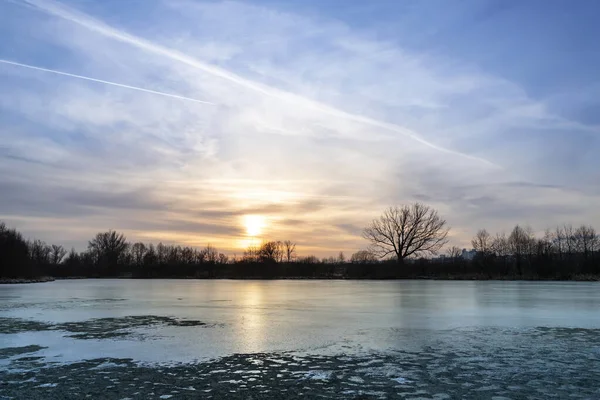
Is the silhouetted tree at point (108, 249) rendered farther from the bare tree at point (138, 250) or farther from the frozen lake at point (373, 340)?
the frozen lake at point (373, 340)

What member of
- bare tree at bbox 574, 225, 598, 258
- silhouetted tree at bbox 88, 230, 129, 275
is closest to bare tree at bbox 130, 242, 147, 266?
silhouetted tree at bbox 88, 230, 129, 275

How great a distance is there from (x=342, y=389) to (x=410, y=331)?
5.17 meters

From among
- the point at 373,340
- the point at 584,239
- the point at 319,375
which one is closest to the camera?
the point at 319,375

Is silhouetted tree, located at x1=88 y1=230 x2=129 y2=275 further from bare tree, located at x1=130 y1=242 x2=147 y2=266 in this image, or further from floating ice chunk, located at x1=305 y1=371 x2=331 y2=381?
floating ice chunk, located at x1=305 y1=371 x2=331 y2=381

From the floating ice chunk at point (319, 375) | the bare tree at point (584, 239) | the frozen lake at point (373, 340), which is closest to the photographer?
the floating ice chunk at point (319, 375)

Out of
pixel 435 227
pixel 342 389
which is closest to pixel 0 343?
pixel 342 389

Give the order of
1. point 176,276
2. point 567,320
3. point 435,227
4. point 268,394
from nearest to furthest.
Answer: point 268,394, point 567,320, point 435,227, point 176,276

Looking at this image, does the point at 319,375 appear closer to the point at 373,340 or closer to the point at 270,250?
the point at 373,340

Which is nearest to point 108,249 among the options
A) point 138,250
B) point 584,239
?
point 138,250

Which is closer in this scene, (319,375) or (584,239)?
(319,375)

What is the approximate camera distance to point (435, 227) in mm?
57875

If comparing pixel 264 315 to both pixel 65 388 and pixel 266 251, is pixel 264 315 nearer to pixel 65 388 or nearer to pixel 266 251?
pixel 65 388

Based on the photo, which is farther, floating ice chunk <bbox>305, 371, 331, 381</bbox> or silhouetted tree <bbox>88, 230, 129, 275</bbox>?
silhouetted tree <bbox>88, 230, 129, 275</bbox>

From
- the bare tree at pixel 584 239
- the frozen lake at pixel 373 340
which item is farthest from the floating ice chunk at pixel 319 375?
the bare tree at pixel 584 239
